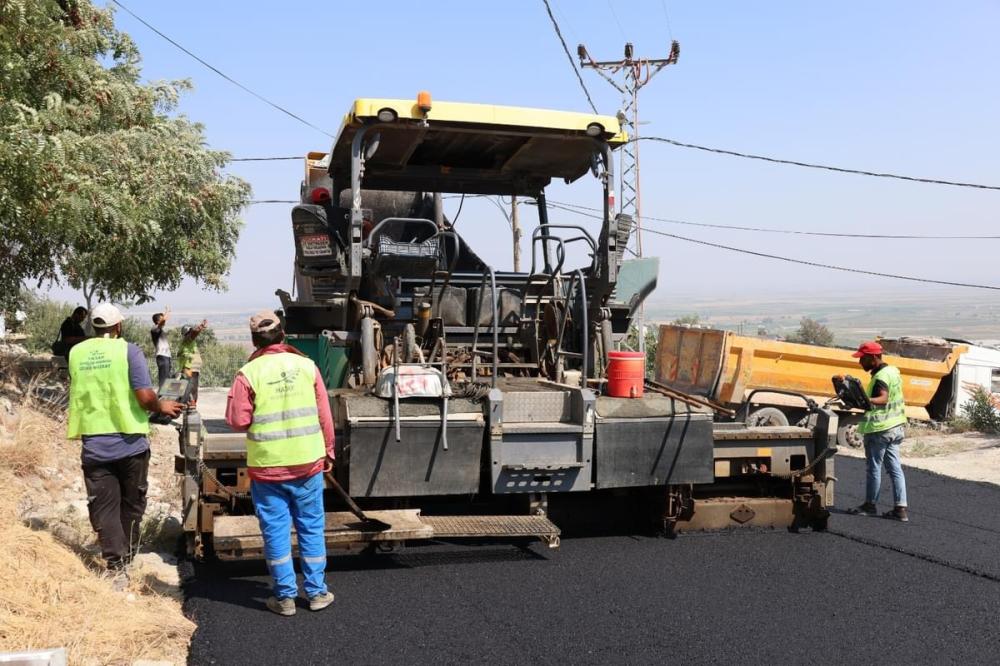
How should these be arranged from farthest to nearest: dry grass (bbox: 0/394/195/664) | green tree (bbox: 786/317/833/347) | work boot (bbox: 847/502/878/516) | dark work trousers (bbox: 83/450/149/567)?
green tree (bbox: 786/317/833/347), work boot (bbox: 847/502/878/516), dark work trousers (bbox: 83/450/149/567), dry grass (bbox: 0/394/195/664)

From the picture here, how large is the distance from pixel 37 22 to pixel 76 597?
5.64 m

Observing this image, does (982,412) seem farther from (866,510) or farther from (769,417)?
(866,510)

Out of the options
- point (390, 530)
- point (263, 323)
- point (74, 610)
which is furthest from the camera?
point (390, 530)

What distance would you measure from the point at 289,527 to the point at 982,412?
39.5 ft

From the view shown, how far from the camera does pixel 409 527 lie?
503 cm

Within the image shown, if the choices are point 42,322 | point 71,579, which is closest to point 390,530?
point 71,579

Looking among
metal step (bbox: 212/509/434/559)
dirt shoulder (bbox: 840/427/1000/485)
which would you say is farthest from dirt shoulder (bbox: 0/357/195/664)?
dirt shoulder (bbox: 840/427/1000/485)

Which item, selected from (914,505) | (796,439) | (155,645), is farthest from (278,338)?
(914,505)

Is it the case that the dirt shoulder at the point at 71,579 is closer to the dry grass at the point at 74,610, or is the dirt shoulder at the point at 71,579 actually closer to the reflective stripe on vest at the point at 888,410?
the dry grass at the point at 74,610

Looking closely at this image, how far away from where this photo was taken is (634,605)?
470 centimetres

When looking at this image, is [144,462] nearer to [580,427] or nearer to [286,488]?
[286,488]

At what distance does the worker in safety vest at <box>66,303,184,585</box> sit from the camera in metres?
4.83

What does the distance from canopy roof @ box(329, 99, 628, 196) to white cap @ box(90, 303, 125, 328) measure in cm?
174

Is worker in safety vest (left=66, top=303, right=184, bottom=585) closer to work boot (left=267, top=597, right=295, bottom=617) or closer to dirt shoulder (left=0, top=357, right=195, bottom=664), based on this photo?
dirt shoulder (left=0, top=357, right=195, bottom=664)
